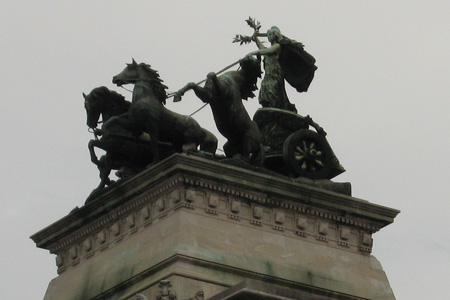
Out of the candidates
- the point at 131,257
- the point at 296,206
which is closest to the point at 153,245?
the point at 131,257

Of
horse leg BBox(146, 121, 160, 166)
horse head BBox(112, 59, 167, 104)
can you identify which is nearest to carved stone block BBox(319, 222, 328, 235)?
horse leg BBox(146, 121, 160, 166)

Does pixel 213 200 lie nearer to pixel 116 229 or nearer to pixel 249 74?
pixel 116 229

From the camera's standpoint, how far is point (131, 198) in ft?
111

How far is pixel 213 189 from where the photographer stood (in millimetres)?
33281

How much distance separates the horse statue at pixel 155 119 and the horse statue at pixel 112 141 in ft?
0.71

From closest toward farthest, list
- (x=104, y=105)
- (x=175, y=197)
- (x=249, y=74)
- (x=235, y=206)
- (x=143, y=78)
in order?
(x=175, y=197) < (x=235, y=206) < (x=143, y=78) < (x=249, y=74) < (x=104, y=105)

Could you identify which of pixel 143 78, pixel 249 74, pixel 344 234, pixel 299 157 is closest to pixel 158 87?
pixel 143 78

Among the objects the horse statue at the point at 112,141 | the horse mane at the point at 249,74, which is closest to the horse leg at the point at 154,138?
the horse statue at the point at 112,141

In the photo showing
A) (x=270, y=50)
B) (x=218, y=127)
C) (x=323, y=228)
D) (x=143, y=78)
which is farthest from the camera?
(x=270, y=50)

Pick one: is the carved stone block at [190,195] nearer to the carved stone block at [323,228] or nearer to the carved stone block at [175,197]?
the carved stone block at [175,197]

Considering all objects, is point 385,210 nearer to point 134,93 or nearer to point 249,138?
point 249,138

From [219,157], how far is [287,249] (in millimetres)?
2009

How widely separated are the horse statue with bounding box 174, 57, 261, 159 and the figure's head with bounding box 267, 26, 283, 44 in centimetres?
195

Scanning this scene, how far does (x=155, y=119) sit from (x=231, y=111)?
4.48 ft
